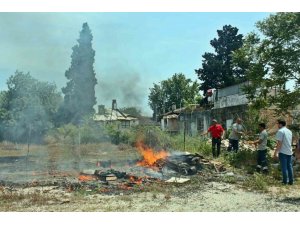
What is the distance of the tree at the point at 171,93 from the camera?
5241 cm

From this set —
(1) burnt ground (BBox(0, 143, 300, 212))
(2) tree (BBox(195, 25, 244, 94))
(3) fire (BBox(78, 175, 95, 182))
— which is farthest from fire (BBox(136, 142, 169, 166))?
(2) tree (BBox(195, 25, 244, 94))

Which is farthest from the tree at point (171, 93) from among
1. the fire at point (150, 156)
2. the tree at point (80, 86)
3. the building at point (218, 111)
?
the fire at point (150, 156)

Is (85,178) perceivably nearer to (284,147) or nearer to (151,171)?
(151,171)

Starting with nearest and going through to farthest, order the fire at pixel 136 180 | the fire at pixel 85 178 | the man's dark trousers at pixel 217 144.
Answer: the fire at pixel 136 180, the fire at pixel 85 178, the man's dark trousers at pixel 217 144

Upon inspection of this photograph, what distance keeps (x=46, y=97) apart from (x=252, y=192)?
26.9 m

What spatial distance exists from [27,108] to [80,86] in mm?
4992

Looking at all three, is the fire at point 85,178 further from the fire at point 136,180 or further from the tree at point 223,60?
the tree at point 223,60

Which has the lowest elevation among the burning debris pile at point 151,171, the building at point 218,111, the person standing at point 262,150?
the burning debris pile at point 151,171

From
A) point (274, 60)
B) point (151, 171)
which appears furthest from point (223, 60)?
point (151, 171)

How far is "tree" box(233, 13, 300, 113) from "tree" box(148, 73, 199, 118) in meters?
35.5

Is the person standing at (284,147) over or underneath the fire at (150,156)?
over

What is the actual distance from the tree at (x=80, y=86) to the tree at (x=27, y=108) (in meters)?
1.52

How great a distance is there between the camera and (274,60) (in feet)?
45.0

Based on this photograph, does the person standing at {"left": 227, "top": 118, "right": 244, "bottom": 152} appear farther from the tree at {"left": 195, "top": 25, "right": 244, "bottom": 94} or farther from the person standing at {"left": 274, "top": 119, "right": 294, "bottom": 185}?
the tree at {"left": 195, "top": 25, "right": 244, "bottom": 94}
